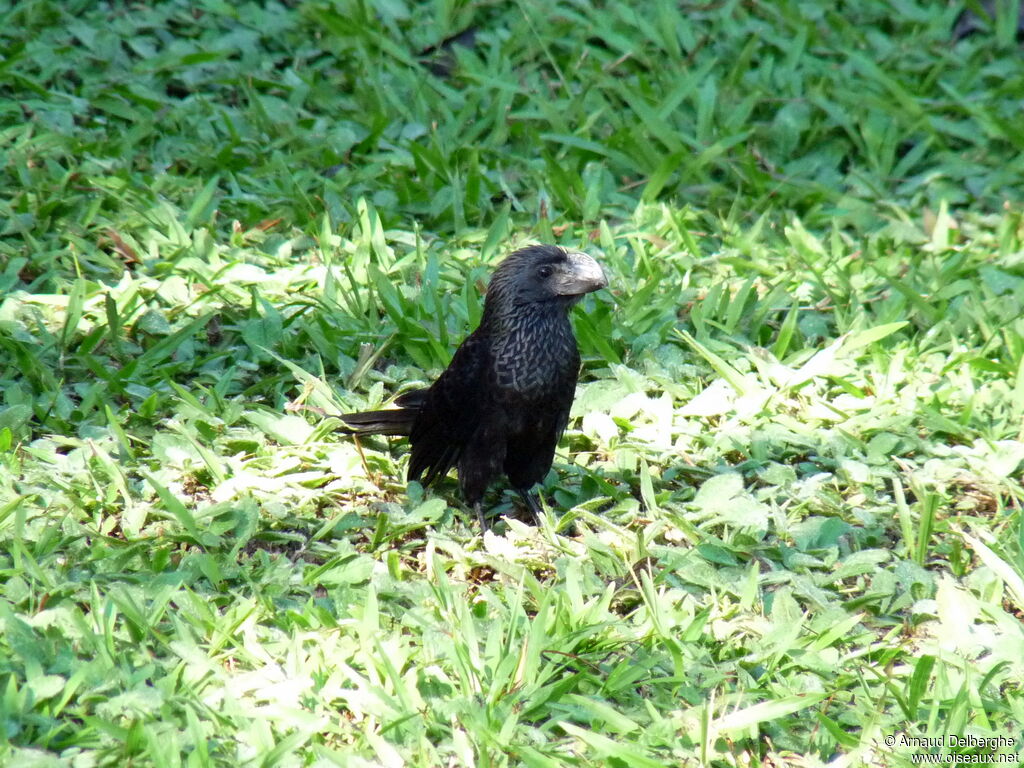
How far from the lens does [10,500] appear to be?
12.1 feet

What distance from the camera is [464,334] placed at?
4934mm

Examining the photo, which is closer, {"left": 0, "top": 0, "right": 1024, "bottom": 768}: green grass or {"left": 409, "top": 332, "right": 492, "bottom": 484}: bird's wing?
{"left": 0, "top": 0, "right": 1024, "bottom": 768}: green grass

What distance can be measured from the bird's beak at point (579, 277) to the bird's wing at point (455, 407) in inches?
12.4

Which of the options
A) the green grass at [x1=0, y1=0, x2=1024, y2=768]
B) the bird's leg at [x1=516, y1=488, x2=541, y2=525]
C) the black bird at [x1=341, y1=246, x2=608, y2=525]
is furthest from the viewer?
the bird's leg at [x1=516, y1=488, x2=541, y2=525]

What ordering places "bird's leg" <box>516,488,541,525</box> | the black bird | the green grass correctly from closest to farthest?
1. the green grass
2. the black bird
3. "bird's leg" <box>516,488,541,525</box>

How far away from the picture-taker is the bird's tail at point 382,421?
425cm

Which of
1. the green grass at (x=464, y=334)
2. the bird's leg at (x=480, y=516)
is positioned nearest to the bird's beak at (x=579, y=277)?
the green grass at (x=464, y=334)

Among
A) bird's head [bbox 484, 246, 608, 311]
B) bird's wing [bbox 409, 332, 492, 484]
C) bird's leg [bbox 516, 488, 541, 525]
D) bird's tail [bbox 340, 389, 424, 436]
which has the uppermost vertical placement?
bird's head [bbox 484, 246, 608, 311]

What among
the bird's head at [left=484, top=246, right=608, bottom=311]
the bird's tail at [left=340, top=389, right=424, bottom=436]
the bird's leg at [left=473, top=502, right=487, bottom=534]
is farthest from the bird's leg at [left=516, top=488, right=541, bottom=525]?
the bird's head at [left=484, top=246, right=608, bottom=311]

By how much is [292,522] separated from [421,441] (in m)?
0.53

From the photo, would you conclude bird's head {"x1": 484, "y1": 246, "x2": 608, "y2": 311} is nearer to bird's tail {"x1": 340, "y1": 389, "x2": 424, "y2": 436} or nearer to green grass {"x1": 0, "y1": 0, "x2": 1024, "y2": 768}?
bird's tail {"x1": 340, "y1": 389, "x2": 424, "y2": 436}

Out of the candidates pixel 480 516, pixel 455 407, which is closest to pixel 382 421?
pixel 455 407

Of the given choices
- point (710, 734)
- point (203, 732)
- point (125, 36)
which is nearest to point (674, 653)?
point (710, 734)

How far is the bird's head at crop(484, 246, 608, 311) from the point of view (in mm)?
4113
